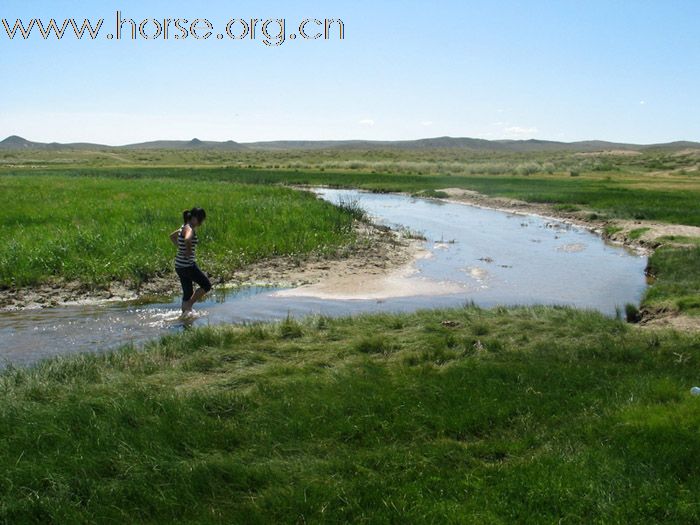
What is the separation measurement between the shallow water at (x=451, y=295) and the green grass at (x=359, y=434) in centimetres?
273

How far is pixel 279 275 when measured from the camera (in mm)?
17391

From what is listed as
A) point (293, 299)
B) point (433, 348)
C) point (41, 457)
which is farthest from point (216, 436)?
point (293, 299)

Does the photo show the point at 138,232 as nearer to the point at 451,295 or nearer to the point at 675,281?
the point at 451,295

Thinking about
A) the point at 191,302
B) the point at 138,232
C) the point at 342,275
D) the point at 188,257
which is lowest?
the point at 342,275

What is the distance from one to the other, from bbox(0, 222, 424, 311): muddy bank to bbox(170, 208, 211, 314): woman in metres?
2.05

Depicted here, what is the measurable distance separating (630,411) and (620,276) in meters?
13.3

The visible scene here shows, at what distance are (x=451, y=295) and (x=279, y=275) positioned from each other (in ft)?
15.6

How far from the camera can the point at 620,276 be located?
61.9 ft

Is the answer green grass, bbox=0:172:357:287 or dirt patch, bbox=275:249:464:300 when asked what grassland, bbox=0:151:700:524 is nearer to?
dirt patch, bbox=275:249:464:300

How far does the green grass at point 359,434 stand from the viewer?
517 cm

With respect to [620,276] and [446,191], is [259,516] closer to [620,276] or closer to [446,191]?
[620,276]

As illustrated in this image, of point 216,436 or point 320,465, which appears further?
point 216,436

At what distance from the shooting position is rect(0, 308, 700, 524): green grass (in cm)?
517

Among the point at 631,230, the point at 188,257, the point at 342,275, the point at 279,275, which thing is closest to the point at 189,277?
the point at 188,257
